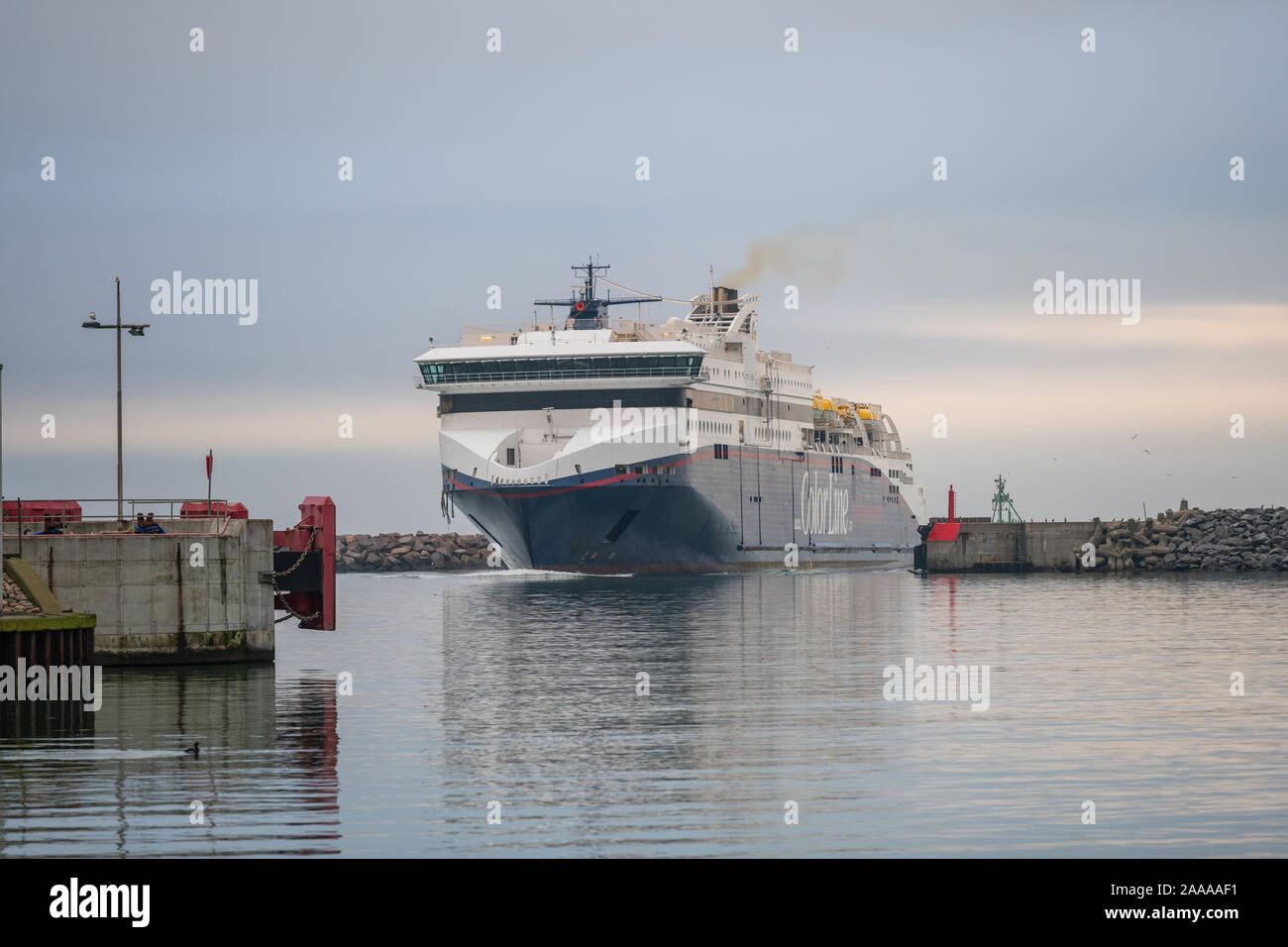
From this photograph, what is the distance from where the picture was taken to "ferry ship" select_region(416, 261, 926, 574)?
3440 inches

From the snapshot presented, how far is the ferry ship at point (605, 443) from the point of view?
8738 cm

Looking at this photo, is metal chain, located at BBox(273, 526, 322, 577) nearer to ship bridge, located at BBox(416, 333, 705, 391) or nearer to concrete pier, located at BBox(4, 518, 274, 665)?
concrete pier, located at BBox(4, 518, 274, 665)

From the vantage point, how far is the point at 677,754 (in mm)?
23781

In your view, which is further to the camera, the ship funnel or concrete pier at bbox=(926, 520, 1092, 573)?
concrete pier at bbox=(926, 520, 1092, 573)

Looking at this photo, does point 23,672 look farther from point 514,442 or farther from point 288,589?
point 514,442

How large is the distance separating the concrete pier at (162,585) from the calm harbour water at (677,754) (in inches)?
35.5

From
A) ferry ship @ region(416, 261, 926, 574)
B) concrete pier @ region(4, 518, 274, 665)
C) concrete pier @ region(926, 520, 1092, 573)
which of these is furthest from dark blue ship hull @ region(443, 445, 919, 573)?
concrete pier @ region(4, 518, 274, 665)

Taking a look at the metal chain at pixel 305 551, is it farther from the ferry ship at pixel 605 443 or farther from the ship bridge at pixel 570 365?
the ship bridge at pixel 570 365

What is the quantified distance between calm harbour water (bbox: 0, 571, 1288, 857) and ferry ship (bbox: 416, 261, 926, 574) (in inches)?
1560

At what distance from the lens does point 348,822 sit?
1847 cm

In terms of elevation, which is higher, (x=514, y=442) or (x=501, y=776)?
(x=514, y=442)

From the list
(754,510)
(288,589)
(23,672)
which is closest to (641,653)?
(288,589)

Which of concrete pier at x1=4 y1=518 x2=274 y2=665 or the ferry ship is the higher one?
the ferry ship
